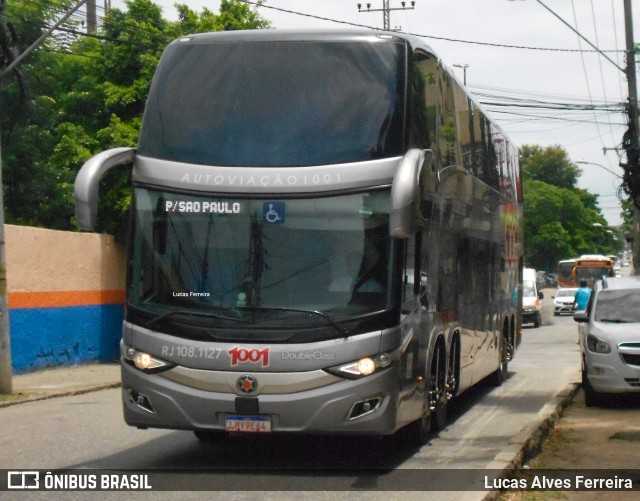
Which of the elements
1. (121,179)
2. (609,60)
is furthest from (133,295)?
(609,60)

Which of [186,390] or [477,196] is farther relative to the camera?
[477,196]

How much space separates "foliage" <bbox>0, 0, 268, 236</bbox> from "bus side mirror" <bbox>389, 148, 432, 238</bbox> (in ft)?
55.0

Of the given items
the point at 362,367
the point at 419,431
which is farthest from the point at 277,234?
the point at 419,431

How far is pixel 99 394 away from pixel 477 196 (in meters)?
7.22

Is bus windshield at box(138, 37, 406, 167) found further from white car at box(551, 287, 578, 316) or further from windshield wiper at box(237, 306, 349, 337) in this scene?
white car at box(551, 287, 578, 316)

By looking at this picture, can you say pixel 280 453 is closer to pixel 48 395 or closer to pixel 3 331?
pixel 48 395

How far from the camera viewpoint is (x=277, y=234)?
9.31 m

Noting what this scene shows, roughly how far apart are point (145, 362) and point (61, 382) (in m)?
10.5

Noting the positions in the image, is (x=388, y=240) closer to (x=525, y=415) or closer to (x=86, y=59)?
(x=525, y=415)

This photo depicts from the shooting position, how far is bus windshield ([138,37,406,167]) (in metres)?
9.44

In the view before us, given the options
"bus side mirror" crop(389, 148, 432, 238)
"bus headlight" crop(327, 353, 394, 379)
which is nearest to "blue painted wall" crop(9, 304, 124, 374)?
"bus headlight" crop(327, 353, 394, 379)

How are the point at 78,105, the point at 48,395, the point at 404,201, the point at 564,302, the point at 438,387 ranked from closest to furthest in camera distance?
the point at 404,201, the point at 438,387, the point at 48,395, the point at 78,105, the point at 564,302

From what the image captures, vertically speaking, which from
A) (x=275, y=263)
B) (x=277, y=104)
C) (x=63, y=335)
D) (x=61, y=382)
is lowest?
(x=61, y=382)

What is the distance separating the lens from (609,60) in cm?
2730
